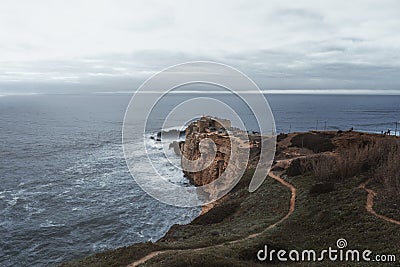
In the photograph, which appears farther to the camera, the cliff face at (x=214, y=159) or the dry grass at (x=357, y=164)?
the cliff face at (x=214, y=159)

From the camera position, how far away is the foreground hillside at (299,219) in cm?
1872

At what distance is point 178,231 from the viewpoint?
29938mm

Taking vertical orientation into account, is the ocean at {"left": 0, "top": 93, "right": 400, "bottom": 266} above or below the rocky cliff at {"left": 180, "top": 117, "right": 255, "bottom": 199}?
below

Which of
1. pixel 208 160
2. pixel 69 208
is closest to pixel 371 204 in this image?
pixel 208 160

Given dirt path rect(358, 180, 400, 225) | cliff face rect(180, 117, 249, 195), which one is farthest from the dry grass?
cliff face rect(180, 117, 249, 195)

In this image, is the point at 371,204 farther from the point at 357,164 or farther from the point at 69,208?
the point at 69,208

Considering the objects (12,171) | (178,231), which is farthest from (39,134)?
(178,231)

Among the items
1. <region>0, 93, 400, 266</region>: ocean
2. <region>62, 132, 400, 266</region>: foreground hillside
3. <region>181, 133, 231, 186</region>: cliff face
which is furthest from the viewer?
<region>181, 133, 231, 186</region>: cliff face

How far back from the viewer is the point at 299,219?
82.5ft

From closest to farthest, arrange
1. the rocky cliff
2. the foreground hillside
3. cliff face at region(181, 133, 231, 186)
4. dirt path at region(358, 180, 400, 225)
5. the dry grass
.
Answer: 1. the foreground hillside
2. dirt path at region(358, 180, 400, 225)
3. the dry grass
4. the rocky cliff
5. cliff face at region(181, 133, 231, 186)

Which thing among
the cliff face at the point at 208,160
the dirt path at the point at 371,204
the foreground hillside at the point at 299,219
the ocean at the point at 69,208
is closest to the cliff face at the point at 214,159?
the cliff face at the point at 208,160

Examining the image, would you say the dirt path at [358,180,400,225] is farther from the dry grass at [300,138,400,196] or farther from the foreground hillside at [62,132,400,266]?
the dry grass at [300,138,400,196]

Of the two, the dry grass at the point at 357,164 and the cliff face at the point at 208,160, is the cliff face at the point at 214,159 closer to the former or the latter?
the cliff face at the point at 208,160

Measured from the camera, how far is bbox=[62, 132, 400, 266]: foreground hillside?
18719 mm
